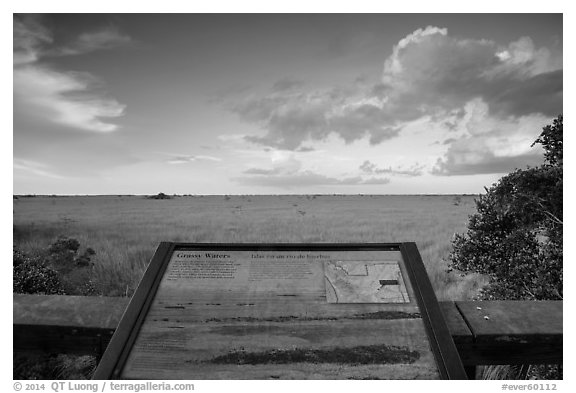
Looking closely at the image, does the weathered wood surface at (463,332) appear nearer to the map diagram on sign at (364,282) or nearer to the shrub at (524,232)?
the map diagram on sign at (364,282)

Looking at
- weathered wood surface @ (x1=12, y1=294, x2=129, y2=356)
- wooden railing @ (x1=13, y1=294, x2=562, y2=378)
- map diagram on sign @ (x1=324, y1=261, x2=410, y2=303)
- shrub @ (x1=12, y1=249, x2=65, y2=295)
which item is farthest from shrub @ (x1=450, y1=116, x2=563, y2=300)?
shrub @ (x1=12, y1=249, x2=65, y2=295)

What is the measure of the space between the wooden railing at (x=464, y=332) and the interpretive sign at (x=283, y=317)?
346 millimetres

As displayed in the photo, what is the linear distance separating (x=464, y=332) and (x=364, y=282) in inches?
29.5

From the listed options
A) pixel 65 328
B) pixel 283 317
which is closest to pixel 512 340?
pixel 283 317

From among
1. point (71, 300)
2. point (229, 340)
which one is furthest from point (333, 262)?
point (71, 300)

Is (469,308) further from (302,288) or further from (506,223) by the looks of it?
(506,223)

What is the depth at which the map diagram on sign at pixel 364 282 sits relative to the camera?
2850 millimetres

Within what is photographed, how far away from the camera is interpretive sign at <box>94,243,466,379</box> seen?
2.43m

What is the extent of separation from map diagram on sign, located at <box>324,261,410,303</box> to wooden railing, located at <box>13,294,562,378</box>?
0.47m

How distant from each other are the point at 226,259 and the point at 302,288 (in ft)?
2.30

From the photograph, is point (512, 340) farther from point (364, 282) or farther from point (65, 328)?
point (65, 328)

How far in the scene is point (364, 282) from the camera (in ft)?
9.77

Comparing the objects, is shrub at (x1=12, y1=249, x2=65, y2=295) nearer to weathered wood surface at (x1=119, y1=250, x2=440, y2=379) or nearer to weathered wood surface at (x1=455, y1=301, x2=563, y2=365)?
weathered wood surface at (x1=119, y1=250, x2=440, y2=379)

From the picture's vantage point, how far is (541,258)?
5.68 m
